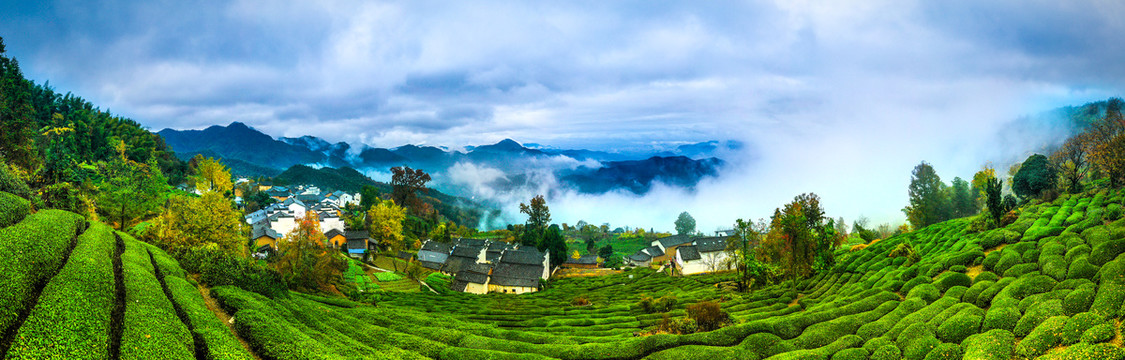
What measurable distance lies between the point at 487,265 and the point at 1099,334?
60.7 meters

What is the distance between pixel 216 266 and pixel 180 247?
8.22 meters

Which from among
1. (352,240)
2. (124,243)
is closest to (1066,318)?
(124,243)

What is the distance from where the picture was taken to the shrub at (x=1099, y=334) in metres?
14.7

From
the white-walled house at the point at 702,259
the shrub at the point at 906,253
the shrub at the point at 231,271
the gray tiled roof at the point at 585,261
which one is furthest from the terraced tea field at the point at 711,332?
the gray tiled roof at the point at 585,261

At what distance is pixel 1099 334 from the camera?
48.7 feet

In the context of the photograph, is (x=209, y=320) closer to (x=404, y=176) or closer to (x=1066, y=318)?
(x=1066, y=318)

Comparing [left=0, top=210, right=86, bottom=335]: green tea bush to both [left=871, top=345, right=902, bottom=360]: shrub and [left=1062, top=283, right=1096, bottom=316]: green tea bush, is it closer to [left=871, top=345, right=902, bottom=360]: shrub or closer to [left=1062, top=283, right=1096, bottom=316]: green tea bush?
[left=871, top=345, right=902, bottom=360]: shrub

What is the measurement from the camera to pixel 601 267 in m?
97.4

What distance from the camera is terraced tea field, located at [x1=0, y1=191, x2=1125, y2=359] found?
13969 mm

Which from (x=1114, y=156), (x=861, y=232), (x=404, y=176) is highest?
(x=404, y=176)

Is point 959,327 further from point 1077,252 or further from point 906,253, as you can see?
point 906,253

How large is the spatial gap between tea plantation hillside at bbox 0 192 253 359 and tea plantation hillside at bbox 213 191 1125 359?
2037 mm

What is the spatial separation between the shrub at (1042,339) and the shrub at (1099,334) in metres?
0.83

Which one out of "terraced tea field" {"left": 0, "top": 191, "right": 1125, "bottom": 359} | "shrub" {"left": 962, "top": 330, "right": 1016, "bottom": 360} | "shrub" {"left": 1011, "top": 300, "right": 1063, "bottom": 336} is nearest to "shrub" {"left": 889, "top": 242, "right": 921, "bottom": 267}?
"terraced tea field" {"left": 0, "top": 191, "right": 1125, "bottom": 359}
